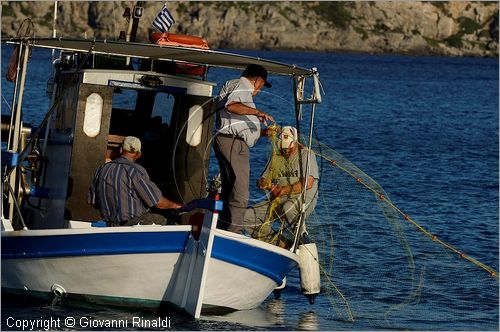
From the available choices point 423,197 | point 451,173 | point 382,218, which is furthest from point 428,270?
point 451,173

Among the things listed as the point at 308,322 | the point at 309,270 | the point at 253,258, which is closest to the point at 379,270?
the point at 309,270

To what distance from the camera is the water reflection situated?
669 inches

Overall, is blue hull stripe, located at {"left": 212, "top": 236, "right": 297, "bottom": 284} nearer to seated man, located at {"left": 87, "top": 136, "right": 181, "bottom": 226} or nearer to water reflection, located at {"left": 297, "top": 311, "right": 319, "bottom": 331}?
water reflection, located at {"left": 297, "top": 311, "right": 319, "bottom": 331}

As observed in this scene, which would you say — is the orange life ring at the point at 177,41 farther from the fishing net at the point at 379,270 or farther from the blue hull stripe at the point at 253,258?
the blue hull stripe at the point at 253,258

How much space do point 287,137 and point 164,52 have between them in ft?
6.04

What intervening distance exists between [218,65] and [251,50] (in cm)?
17032

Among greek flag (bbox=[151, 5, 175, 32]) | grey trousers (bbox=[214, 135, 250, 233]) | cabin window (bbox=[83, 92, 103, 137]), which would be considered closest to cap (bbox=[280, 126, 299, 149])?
grey trousers (bbox=[214, 135, 250, 233])

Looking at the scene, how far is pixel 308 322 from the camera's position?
17406mm

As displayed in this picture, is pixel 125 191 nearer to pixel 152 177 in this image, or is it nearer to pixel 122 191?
pixel 122 191

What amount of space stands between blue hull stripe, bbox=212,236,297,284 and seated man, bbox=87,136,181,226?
0.90 meters

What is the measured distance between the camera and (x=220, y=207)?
1516 centimetres

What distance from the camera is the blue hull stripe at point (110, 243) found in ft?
51.5

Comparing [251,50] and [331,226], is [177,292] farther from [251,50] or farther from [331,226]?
[251,50]

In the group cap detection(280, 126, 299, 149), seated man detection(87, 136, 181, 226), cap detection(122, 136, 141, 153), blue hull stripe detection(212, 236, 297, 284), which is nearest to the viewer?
blue hull stripe detection(212, 236, 297, 284)
